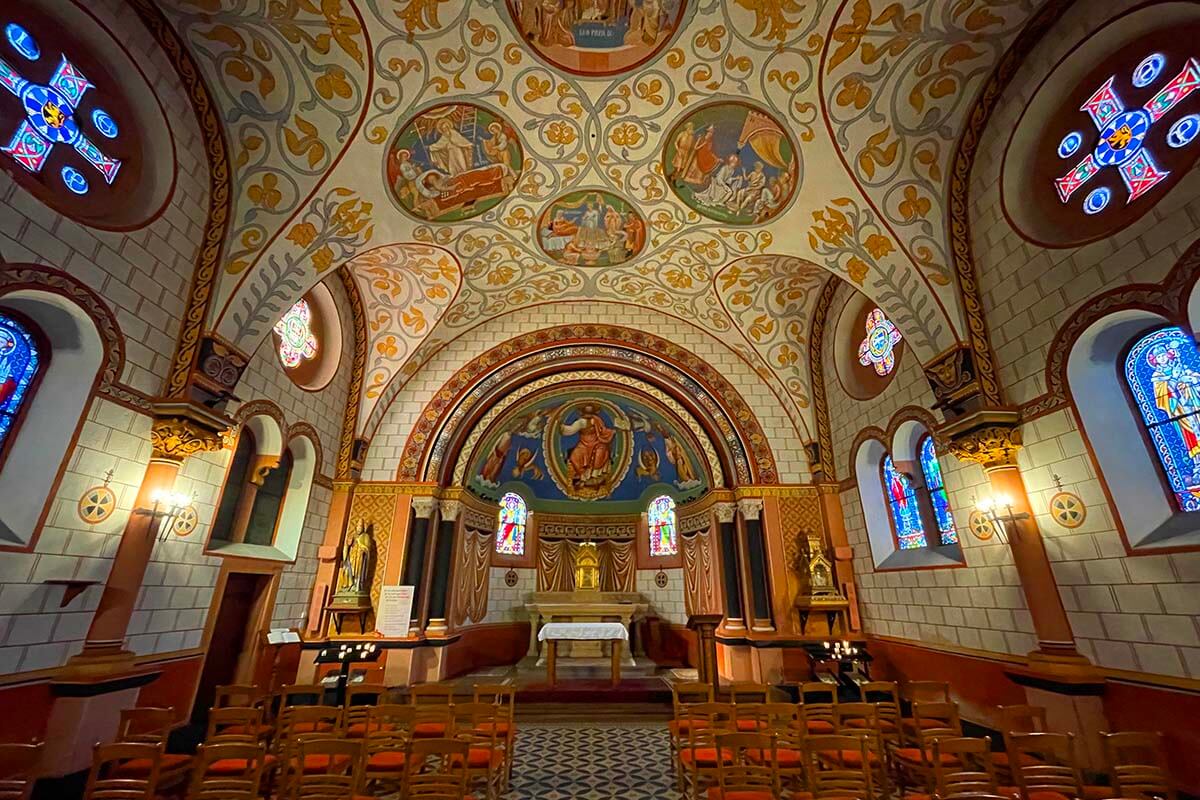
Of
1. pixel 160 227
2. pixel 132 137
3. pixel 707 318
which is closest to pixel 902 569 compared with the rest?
pixel 707 318

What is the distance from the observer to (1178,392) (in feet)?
18.4

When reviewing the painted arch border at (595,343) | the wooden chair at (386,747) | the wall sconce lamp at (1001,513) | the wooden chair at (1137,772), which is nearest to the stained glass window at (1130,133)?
the wall sconce lamp at (1001,513)

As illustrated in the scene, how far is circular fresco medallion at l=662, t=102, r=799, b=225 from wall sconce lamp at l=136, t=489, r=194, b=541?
9.14 metres

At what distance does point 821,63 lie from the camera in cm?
719

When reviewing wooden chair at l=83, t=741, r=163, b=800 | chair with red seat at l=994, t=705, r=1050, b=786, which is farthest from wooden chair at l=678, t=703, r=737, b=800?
wooden chair at l=83, t=741, r=163, b=800

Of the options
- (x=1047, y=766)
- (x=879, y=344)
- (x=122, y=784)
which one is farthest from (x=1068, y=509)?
(x=122, y=784)

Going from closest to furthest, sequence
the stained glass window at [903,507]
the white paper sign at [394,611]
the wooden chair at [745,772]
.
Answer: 1. the wooden chair at [745,772]
2. the stained glass window at [903,507]
3. the white paper sign at [394,611]

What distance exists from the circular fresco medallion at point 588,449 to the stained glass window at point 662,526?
5.67 ft

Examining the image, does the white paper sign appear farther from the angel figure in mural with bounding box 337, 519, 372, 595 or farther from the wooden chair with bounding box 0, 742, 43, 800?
the wooden chair with bounding box 0, 742, 43, 800

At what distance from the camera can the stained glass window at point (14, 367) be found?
561 centimetres

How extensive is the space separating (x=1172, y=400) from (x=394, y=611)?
12.9 m

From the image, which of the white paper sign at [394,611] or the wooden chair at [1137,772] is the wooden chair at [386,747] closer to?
the white paper sign at [394,611]

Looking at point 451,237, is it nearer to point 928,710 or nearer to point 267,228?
point 267,228

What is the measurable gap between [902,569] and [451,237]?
35.8ft
